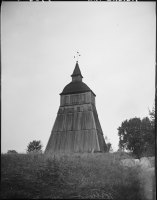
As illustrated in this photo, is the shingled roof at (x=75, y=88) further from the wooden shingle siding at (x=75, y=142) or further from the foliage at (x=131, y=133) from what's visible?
the foliage at (x=131, y=133)

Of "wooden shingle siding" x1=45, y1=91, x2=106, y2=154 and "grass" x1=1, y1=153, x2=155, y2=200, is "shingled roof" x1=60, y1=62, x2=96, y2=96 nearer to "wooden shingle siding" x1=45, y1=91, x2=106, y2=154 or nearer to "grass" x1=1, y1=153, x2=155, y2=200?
"wooden shingle siding" x1=45, y1=91, x2=106, y2=154

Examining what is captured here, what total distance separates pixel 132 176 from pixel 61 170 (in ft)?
15.6

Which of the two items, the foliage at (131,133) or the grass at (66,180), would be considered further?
the foliage at (131,133)

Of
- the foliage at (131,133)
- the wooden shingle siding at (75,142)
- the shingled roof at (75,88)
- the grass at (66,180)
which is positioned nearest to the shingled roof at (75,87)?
the shingled roof at (75,88)

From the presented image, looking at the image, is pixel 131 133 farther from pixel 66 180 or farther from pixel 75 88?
pixel 66 180

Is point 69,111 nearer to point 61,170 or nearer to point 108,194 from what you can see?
point 61,170

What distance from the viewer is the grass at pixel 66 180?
29.1 feet

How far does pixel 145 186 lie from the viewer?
10234 millimetres

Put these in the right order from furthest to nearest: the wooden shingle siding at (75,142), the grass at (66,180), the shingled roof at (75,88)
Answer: the shingled roof at (75,88), the wooden shingle siding at (75,142), the grass at (66,180)

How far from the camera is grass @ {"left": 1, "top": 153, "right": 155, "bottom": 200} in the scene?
8867 mm

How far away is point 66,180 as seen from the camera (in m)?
10.5

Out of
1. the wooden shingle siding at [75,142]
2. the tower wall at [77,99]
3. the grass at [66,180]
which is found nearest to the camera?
the grass at [66,180]

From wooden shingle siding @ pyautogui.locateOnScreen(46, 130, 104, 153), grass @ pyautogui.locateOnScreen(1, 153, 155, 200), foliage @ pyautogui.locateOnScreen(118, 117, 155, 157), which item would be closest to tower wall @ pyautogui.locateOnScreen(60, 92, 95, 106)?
wooden shingle siding @ pyautogui.locateOnScreen(46, 130, 104, 153)

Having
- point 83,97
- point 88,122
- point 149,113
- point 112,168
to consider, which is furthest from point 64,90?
point 112,168
